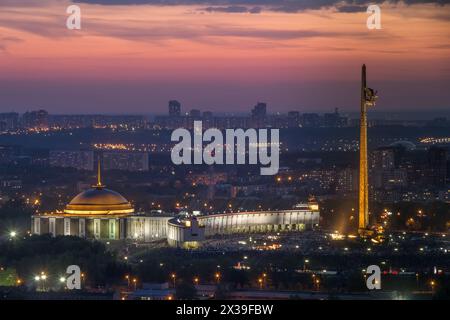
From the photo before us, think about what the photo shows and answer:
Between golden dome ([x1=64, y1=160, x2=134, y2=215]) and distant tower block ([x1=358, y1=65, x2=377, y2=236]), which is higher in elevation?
distant tower block ([x1=358, y1=65, x2=377, y2=236])

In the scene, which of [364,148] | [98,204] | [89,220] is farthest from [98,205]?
[364,148]

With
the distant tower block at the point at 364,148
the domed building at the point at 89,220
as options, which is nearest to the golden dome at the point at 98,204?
the domed building at the point at 89,220

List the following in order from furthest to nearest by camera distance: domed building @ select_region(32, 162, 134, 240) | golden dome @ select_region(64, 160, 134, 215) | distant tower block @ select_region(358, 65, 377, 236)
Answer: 1. golden dome @ select_region(64, 160, 134, 215)
2. domed building @ select_region(32, 162, 134, 240)
3. distant tower block @ select_region(358, 65, 377, 236)

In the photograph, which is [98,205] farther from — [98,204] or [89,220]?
[89,220]

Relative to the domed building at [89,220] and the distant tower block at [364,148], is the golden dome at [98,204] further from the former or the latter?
the distant tower block at [364,148]

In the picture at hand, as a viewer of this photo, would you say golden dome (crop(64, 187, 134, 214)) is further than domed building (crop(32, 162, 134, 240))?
Yes

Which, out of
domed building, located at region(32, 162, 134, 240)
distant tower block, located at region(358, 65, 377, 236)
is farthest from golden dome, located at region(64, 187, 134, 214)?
distant tower block, located at region(358, 65, 377, 236)

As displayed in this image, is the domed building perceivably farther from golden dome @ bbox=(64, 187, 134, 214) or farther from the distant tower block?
the distant tower block
